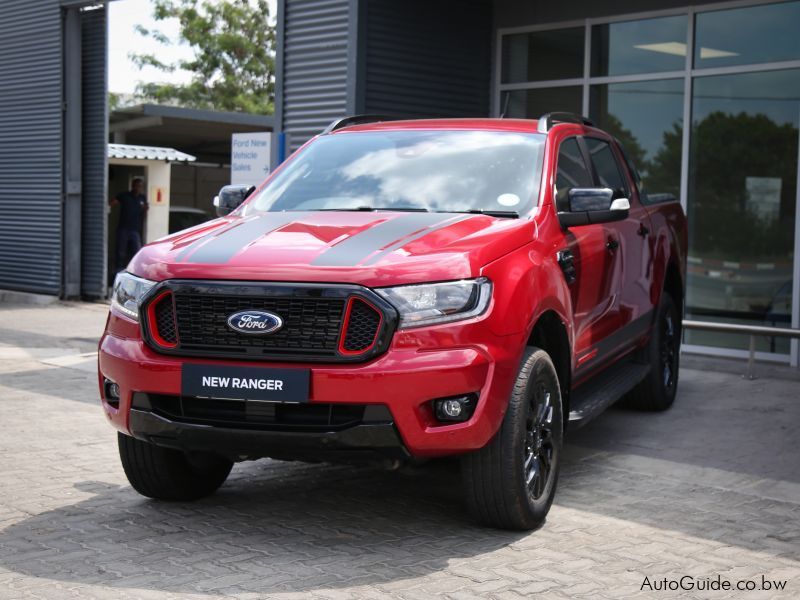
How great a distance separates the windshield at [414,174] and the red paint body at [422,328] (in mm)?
173

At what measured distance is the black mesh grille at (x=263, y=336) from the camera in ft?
15.7

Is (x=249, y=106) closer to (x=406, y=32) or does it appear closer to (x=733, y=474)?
(x=406, y=32)

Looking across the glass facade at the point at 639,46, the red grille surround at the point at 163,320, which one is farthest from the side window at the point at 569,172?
the glass facade at the point at 639,46

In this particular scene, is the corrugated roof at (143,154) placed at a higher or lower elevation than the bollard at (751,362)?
higher

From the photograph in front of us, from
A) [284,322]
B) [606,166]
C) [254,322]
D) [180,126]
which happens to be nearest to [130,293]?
[254,322]

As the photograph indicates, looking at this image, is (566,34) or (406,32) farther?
(566,34)

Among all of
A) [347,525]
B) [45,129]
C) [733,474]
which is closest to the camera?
[347,525]

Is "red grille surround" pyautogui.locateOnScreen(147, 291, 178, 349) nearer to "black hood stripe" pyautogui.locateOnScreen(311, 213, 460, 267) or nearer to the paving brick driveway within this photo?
"black hood stripe" pyautogui.locateOnScreen(311, 213, 460, 267)

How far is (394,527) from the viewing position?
17.8 feet

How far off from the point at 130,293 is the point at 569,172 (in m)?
2.63

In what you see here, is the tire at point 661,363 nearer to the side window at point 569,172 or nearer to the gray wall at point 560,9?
Result: the side window at point 569,172

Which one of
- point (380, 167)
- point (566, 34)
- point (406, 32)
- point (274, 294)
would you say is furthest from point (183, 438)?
point (566, 34)

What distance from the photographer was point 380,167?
20.5ft

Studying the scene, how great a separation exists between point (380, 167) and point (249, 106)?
1817 inches
